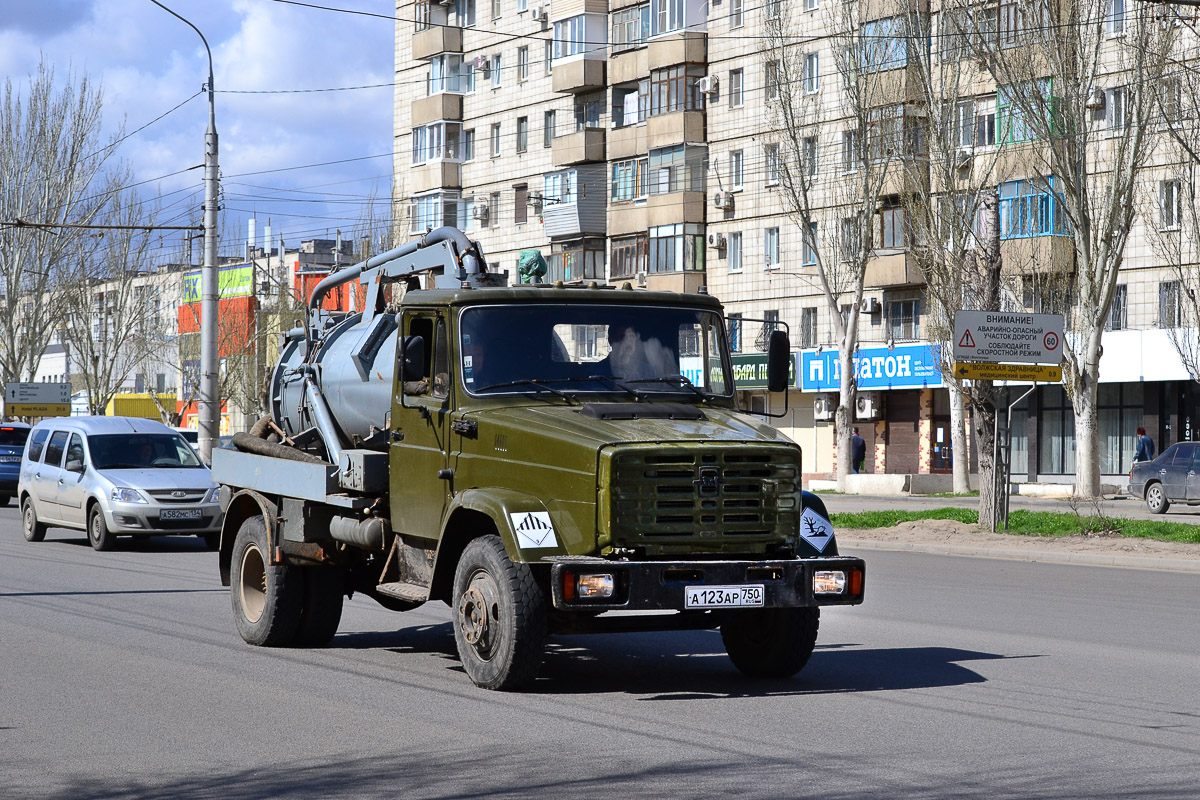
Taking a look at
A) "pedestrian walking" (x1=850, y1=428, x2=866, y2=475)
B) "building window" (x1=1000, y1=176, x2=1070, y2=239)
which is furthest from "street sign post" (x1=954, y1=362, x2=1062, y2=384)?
"pedestrian walking" (x1=850, y1=428, x2=866, y2=475)

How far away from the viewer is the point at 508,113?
2483 inches

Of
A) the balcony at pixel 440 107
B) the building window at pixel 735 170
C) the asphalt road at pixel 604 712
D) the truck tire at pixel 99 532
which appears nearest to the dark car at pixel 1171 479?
the asphalt road at pixel 604 712

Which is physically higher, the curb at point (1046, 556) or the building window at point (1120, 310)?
the building window at point (1120, 310)

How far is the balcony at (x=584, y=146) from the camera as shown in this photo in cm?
5769

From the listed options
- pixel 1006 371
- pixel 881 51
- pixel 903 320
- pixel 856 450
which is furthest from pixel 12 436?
pixel 903 320

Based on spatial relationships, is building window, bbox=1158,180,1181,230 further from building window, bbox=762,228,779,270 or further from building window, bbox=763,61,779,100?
building window, bbox=762,228,779,270

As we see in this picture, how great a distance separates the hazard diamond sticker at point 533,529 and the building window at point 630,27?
48687 mm

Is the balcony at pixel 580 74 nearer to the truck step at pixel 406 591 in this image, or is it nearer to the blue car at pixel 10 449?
the blue car at pixel 10 449

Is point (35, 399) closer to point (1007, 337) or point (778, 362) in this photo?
point (1007, 337)

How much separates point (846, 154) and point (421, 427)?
3893 cm

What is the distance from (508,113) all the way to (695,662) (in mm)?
54131

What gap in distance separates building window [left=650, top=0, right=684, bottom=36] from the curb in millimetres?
34349

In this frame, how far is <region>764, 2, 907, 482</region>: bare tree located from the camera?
1736 inches

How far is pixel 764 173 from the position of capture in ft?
174
